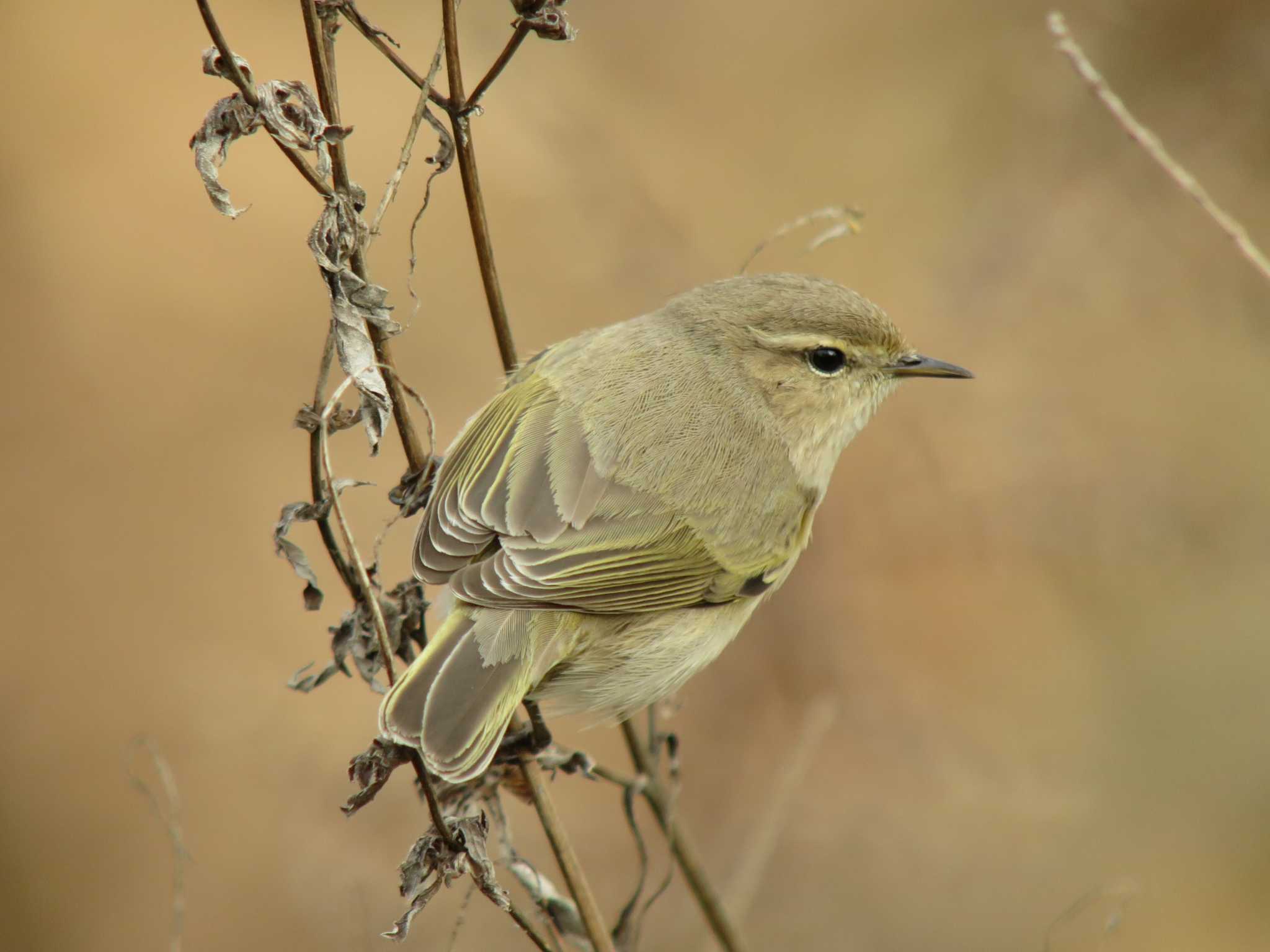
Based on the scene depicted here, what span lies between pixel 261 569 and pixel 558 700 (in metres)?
2.79

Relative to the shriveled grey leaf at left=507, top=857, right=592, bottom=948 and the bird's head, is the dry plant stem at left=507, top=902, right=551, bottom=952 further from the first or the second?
the bird's head

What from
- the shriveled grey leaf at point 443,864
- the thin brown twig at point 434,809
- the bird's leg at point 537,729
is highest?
the thin brown twig at point 434,809

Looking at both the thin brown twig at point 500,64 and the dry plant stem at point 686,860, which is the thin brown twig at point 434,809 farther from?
A: the thin brown twig at point 500,64

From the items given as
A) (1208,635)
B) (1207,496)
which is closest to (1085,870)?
(1208,635)

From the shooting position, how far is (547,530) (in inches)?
120

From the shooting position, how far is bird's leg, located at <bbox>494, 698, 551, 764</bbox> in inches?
108

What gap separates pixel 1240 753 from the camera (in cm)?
570

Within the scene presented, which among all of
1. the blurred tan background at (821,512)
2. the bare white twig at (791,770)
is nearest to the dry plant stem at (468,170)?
the bare white twig at (791,770)

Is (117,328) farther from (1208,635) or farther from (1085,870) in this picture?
(1208,635)

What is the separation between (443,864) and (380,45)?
62.2 inches

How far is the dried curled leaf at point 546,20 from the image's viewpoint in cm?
237

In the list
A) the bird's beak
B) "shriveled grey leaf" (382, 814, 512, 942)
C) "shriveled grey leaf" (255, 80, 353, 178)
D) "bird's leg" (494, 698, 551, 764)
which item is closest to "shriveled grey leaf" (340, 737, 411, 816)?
"shriveled grey leaf" (382, 814, 512, 942)

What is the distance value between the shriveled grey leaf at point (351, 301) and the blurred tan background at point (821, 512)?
9.99ft

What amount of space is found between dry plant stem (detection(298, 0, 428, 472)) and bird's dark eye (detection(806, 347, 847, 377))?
140cm
